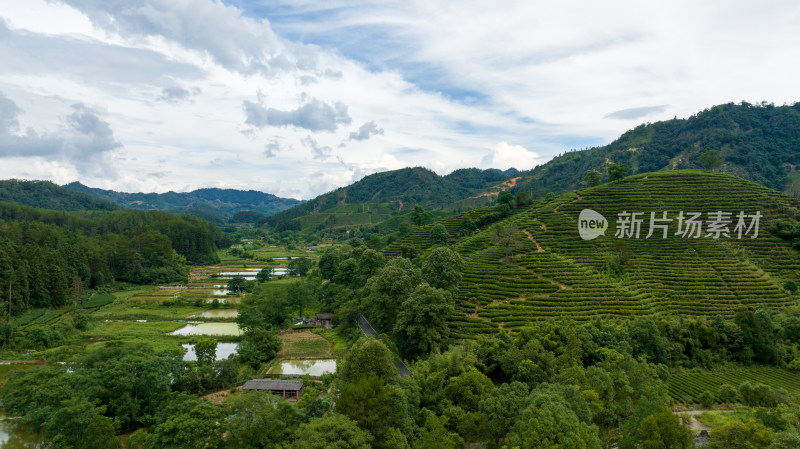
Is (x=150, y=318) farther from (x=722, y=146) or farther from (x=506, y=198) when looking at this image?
(x=722, y=146)

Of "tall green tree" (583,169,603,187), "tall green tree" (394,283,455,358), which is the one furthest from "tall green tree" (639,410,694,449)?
"tall green tree" (583,169,603,187)

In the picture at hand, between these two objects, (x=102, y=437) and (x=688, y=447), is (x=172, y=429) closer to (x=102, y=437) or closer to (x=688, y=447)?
(x=102, y=437)

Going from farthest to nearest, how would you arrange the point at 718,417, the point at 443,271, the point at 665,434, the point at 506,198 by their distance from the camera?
the point at 506,198 → the point at 443,271 → the point at 718,417 → the point at 665,434


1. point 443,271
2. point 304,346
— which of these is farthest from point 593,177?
point 304,346

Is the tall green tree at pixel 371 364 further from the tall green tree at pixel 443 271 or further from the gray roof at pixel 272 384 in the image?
the tall green tree at pixel 443 271

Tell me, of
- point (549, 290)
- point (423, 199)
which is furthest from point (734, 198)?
point (423, 199)

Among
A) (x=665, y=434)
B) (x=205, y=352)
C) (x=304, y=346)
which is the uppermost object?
(x=665, y=434)

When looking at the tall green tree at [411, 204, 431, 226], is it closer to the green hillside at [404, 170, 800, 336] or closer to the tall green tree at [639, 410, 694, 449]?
the green hillside at [404, 170, 800, 336]
